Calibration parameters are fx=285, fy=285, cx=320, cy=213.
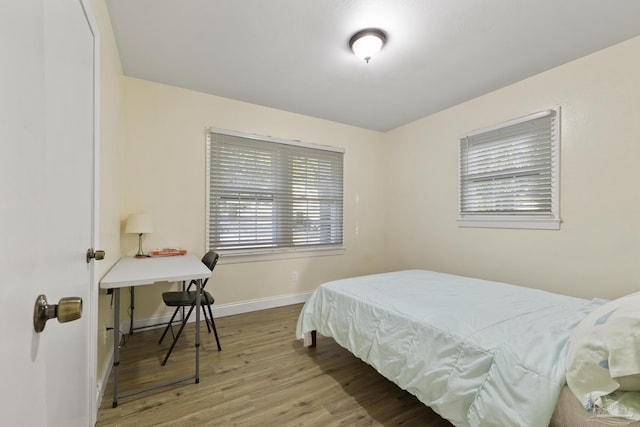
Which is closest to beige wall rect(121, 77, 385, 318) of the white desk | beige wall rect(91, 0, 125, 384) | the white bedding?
beige wall rect(91, 0, 125, 384)

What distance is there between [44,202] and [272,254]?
2921 mm

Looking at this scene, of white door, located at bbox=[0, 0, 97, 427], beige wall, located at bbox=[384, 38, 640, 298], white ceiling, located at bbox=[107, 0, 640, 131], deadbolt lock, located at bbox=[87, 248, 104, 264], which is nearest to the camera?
white door, located at bbox=[0, 0, 97, 427]

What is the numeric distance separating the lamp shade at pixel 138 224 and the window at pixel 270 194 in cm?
65

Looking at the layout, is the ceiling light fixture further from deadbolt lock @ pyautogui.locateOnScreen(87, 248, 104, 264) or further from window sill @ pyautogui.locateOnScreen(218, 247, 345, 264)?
window sill @ pyautogui.locateOnScreen(218, 247, 345, 264)

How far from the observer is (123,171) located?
2738 mm

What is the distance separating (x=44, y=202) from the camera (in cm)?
69

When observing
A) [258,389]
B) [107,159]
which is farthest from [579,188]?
[107,159]

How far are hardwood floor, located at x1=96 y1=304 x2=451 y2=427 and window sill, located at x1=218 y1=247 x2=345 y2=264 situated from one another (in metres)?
0.87

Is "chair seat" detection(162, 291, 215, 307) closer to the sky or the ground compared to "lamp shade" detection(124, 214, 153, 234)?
closer to the ground

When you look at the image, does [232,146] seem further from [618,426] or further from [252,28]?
[618,426]

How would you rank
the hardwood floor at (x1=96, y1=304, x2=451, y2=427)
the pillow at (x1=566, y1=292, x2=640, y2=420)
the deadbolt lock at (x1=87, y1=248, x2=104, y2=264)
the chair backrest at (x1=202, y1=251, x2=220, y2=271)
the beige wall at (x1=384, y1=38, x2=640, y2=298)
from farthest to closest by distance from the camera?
1. the chair backrest at (x1=202, y1=251, x2=220, y2=271)
2. the beige wall at (x1=384, y1=38, x2=640, y2=298)
3. the hardwood floor at (x1=96, y1=304, x2=451, y2=427)
4. the deadbolt lock at (x1=87, y1=248, x2=104, y2=264)
5. the pillow at (x1=566, y1=292, x2=640, y2=420)

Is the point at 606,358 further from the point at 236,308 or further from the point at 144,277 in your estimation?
the point at 236,308

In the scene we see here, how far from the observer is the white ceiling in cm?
190

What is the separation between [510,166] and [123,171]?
3.86 m
